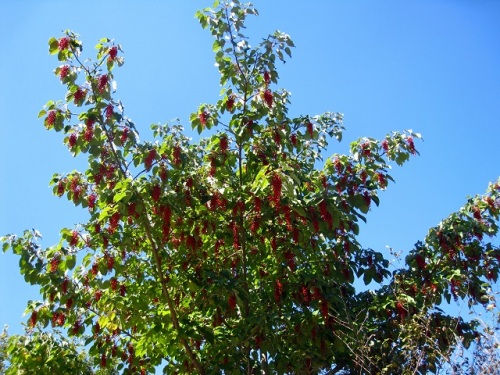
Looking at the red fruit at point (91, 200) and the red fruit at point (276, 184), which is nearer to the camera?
the red fruit at point (276, 184)

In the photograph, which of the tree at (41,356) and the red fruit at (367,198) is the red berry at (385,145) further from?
the tree at (41,356)

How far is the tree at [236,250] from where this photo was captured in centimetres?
639

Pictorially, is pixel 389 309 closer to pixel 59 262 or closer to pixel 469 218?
pixel 469 218

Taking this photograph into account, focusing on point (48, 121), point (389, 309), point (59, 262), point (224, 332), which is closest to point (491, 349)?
point (389, 309)

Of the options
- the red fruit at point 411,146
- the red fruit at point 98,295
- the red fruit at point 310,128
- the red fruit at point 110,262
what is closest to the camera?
the red fruit at point 110,262

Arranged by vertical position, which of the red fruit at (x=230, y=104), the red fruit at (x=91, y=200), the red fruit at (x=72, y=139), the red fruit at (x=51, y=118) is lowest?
the red fruit at (x=91, y=200)

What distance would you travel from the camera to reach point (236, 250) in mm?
7410

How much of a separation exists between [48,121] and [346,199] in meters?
3.75

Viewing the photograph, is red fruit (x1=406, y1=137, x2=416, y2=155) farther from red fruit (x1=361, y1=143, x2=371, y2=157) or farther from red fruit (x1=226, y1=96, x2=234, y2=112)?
red fruit (x1=226, y1=96, x2=234, y2=112)

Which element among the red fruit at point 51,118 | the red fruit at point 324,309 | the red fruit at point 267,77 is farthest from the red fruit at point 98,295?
the red fruit at point 267,77

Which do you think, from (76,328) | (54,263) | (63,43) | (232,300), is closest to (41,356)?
(76,328)

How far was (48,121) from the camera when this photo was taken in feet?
21.8

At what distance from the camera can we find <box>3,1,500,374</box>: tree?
6395 millimetres

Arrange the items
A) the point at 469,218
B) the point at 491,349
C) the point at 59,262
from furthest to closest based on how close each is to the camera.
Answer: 1. the point at 469,218
2. the point at 59,262
3. the point at 491,349
